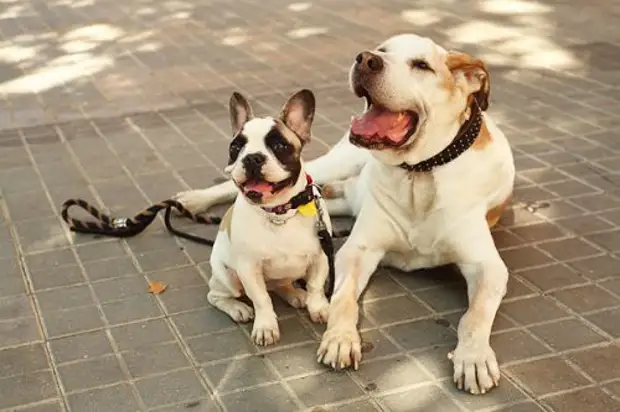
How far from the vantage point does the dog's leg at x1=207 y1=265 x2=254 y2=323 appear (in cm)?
382

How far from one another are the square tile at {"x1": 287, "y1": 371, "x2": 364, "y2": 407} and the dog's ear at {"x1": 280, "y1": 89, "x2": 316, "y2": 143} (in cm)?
84

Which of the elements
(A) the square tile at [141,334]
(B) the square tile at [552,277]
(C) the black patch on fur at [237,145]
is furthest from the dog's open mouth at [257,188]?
(B) the square tile at [552,277]

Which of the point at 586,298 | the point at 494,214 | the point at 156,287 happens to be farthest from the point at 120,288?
the point at 586,298

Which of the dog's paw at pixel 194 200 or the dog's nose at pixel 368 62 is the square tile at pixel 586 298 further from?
the dog's paw at pixel 194 200

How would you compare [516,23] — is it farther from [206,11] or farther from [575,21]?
[206,11]

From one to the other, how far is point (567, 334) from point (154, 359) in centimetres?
153

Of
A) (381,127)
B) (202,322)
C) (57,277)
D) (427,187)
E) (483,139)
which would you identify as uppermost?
(381,127)

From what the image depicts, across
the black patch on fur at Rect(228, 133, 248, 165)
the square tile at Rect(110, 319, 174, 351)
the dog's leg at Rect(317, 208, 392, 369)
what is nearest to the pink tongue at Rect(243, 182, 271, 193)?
the black patch on fur at Rect(228, 133, 248, 165)

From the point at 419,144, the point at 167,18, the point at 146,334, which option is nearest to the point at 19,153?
the point at 146,334

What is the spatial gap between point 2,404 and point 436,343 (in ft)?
5.06

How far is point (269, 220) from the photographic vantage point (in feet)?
11.8

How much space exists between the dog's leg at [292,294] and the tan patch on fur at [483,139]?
0.91 metres

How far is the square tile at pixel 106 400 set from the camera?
3.30 metres

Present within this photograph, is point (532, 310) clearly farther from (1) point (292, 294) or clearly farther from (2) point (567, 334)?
(1) point (292, 294)
